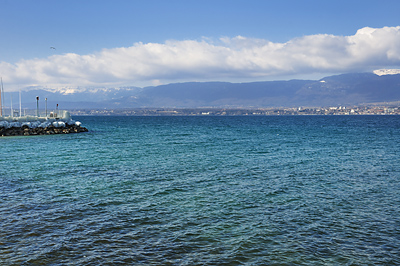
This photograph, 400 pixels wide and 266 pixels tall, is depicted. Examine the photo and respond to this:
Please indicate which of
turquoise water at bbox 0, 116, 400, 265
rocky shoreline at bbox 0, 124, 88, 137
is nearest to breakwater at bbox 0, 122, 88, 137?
rocky shoreline at bbox 0, 124, 88, 137

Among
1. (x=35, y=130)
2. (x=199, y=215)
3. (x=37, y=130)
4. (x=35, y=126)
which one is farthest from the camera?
(x=35, y=126)

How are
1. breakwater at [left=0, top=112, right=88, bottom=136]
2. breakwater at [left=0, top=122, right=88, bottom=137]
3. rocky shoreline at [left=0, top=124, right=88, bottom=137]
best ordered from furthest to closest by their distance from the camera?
breakwater at [left=0, top=112, right=88, bottom=136]
breakwater at [left=0, top=122, right=88, bottom=137]
rocky shoreline at [left=0, top=124, right=88, bottom=137]

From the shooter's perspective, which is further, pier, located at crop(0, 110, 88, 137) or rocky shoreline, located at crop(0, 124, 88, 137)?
pier, located at crop(0, 110, 88, 137)

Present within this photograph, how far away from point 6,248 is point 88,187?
8152 mm

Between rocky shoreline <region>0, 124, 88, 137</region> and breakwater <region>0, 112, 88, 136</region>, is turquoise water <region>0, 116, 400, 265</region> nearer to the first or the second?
rocky shoreline <region>0, 124, 88, 137</region>

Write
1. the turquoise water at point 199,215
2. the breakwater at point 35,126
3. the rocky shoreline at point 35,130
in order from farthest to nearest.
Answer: the breakwater at point 35,126, the rocky shoreline at point 35,130, the turquoise water at point 199,215

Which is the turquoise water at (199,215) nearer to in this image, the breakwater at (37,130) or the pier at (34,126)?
the breakwater at (37,130)

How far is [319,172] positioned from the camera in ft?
75.8

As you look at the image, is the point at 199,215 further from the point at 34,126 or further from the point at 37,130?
the point at 34,126

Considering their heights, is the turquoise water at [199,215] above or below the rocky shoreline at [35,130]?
below

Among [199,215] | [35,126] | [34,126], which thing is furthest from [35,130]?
[199,215]

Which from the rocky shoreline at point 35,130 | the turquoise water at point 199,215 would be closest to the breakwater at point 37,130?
the rocky shoreline at point 35,130

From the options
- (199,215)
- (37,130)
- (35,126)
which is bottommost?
(199,215)

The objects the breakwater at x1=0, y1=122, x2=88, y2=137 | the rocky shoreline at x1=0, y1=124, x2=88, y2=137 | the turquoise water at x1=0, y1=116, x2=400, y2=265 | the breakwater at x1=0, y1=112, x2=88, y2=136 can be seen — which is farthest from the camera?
the breakwater at x1=0, y1=112, x2=88, y2=136
